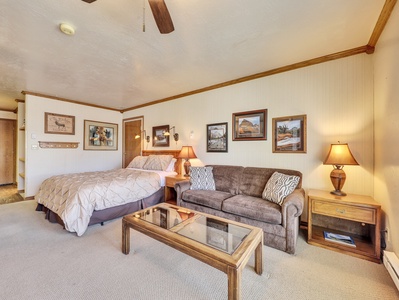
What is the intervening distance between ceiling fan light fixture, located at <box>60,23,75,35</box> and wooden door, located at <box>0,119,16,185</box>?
Answer: 6.06m

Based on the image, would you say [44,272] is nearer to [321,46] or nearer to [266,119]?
[266,119]

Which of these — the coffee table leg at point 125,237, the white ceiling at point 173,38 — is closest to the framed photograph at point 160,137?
the white ceiling at point 173,38

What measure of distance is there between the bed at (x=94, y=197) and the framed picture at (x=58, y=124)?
1888 mm

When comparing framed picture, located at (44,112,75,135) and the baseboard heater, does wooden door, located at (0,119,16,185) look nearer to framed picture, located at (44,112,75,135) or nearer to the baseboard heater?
framed picture, located at (44,112,75,135)

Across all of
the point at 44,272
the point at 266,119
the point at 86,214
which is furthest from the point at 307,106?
the point at 44,272

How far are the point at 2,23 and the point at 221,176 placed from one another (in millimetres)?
3396

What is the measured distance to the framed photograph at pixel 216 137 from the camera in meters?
3.64

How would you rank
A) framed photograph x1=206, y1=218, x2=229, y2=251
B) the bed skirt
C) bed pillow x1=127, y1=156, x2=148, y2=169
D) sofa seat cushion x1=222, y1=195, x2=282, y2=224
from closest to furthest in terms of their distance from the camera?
framed photograph x1=206, y1=218, x2=229, y2=251 < sofa seat cushion x1=222, y1=195, x2=282, y2=224 < the bed skirt < bed pillow x1=127, y1=156, x2=148, y2=169

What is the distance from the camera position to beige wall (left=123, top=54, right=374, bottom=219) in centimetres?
236

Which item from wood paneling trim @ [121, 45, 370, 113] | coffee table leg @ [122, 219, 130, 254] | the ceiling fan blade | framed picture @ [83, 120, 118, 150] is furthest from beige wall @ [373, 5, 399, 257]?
framed picture @ [83, 120, 118, 150]

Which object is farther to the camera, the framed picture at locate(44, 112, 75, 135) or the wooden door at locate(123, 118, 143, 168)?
the wooden door at locate(123, 118, 143, 168)

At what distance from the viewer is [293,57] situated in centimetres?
261

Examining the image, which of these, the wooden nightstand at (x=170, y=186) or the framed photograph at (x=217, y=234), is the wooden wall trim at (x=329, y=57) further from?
the framed photograph at (x=217, y=234)

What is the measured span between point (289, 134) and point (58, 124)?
537 cm
